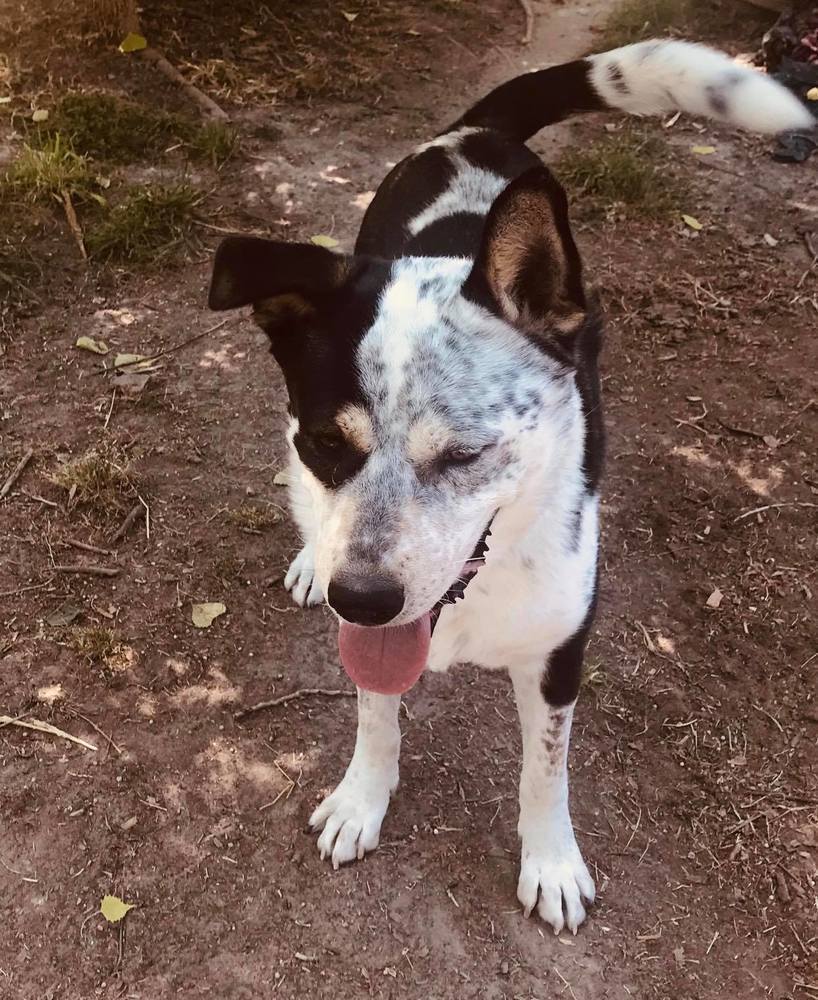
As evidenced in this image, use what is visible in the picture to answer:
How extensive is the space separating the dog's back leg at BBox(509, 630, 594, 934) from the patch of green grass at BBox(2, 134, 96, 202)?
4.13 metres

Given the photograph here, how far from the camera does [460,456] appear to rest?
1958mm

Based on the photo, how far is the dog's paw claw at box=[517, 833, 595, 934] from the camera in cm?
262

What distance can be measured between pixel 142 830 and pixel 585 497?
171 cm

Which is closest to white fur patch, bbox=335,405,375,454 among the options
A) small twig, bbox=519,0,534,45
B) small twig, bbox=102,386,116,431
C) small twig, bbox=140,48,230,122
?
small twig, bbox=102,386,116,431

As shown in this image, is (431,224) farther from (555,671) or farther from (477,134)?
(555,671)

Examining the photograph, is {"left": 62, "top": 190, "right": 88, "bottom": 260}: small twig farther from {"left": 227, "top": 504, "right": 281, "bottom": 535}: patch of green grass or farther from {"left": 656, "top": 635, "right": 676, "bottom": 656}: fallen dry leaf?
{"left": 656, "top": 635, "right": 676, "bottom": 656}: fallen dry leaf

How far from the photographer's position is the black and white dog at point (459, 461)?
6.31 feet

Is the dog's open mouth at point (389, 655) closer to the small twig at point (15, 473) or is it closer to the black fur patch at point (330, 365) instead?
the black fur patch at point (330, 365)

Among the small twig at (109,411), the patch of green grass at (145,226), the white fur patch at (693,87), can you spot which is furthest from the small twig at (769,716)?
the patch of green grass at (145,226)

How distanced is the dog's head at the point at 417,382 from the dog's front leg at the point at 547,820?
0.69 metres

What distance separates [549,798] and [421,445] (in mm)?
1281

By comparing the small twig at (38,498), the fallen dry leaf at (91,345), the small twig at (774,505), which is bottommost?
the small twig at (38,498)

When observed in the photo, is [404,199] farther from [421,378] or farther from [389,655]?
[389,655]

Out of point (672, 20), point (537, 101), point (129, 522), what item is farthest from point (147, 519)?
point (672, 20)
